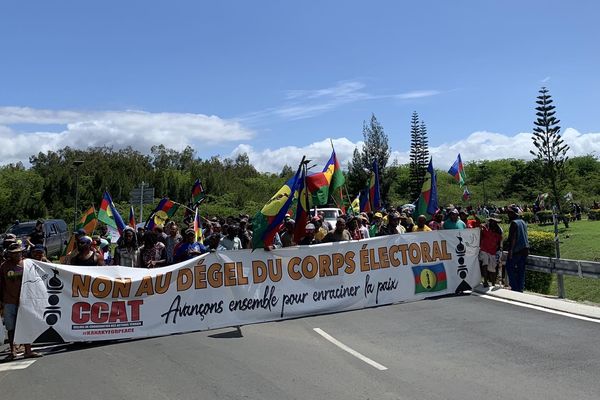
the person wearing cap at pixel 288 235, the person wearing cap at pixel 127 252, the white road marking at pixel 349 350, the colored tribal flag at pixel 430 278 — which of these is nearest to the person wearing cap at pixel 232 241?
the person wearing cap at pixel 288 235

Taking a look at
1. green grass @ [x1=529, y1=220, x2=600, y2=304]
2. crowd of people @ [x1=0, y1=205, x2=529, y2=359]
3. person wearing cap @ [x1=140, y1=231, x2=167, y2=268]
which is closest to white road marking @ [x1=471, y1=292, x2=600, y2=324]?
crowd of people @ [x1=0, y1=205, x2=529, y2=359]

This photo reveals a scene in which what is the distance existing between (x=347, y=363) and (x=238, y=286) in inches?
122

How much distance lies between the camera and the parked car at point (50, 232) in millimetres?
22230

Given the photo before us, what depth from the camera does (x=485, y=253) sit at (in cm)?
1132

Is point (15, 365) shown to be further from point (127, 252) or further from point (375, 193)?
point (375, 193)

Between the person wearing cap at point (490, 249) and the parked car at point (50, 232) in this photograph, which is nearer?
the person wearing cap at point (490, 249)

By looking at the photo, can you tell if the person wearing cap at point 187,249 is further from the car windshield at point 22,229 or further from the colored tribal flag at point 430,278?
the car windshield at point 22,229

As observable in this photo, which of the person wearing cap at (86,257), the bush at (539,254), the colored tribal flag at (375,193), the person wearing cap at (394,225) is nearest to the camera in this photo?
the person wearing cap at (86,257)

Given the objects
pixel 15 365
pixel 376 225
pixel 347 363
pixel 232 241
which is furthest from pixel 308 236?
pixel 15 365

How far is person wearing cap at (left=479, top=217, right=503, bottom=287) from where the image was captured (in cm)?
1131

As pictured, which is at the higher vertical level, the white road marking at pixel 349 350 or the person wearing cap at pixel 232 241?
the person wearing cap at pixel 232 241

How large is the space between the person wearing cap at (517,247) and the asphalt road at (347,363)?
205cm

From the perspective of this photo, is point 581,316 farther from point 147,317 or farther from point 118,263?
point 118,263

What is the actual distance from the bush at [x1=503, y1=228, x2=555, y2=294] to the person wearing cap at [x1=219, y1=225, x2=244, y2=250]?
666 cm
